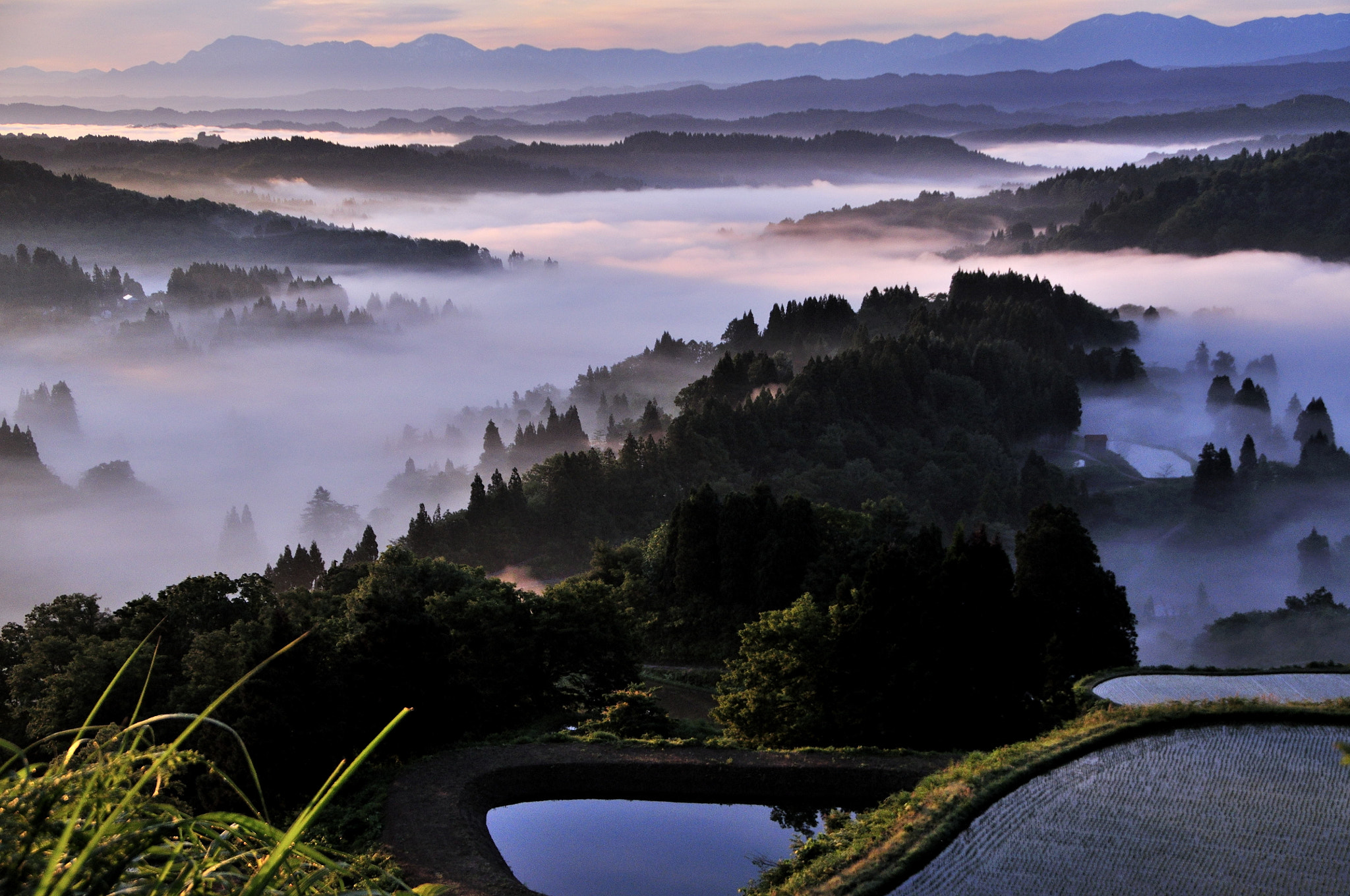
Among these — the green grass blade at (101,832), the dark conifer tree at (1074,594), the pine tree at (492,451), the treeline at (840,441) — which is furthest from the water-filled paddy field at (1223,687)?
the pine tree at (492,451)

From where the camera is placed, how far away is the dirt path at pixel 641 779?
25500 mm

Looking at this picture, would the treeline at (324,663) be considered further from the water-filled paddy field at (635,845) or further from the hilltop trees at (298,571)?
the hilltop trees at (298,571)

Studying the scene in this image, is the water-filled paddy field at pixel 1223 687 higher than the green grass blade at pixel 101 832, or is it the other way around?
the green grass blade at pixel 101 832

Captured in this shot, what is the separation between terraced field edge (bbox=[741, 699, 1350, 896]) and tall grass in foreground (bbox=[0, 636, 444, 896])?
14.8 metres

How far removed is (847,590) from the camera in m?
38.1

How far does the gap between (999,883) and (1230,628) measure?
86.6 m

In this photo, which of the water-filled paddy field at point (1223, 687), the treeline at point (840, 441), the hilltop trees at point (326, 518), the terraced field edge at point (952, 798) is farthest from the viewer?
the hilltop trees at point (326, 518)

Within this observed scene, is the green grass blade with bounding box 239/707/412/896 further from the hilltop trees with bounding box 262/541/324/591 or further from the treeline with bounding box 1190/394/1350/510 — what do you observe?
the treeline with bounding box 1190/394/1350/510

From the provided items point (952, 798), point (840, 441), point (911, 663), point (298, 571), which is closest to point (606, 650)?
point (911, 663)

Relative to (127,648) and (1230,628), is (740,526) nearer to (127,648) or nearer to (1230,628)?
(127,648)

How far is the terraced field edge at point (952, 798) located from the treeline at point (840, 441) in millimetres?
67791

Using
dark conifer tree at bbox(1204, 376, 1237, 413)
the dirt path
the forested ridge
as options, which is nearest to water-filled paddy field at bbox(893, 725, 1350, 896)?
the dirt path

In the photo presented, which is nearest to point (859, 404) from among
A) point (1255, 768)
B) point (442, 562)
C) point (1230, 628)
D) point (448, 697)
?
point (1230, 628)

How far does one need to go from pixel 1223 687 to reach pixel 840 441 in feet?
280
